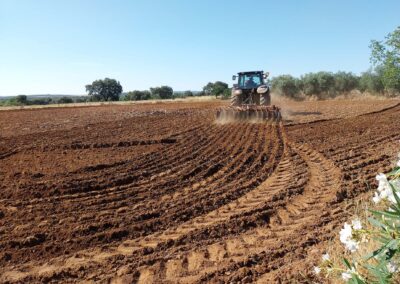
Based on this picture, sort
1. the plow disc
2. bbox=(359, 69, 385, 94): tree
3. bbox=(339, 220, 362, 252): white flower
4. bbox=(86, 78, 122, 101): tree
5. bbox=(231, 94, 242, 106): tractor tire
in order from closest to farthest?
bbox=(339, 220, 362, 252): white flower < the plow disc < bbox=(231, 94, 242, 106): tractor tire < bbox=(359, 69, 385, 94): tree < bbox=(86, 78, 122, 101): tree

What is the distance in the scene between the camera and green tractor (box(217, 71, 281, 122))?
657 inches

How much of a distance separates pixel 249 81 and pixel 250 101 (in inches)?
46.3

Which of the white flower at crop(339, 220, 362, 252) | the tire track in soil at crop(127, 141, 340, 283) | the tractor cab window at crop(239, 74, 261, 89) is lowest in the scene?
the tire track in soil at crop(127, 141, 340, 283)

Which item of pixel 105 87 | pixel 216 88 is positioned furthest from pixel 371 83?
pixel 105 87

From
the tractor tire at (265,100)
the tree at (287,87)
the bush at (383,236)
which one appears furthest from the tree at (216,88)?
the bush at (383,236)

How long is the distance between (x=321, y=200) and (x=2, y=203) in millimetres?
5072

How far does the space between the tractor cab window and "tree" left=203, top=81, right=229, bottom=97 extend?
116 feet

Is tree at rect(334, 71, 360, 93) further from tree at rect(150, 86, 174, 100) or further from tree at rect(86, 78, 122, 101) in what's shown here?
tree at rect(86, 78, 122, 101)

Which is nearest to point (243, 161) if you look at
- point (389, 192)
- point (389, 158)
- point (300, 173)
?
point (300, 173)

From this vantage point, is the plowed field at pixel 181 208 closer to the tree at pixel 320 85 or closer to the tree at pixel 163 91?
the tree at pixel 320 85

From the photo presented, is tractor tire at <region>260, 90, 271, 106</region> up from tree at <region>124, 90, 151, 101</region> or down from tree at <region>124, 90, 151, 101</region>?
up

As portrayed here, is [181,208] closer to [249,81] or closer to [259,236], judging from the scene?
[259,236]

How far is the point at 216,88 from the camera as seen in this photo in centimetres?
6041

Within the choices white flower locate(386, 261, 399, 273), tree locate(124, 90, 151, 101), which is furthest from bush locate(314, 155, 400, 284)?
tree locate(124, 90, 151, 101)
